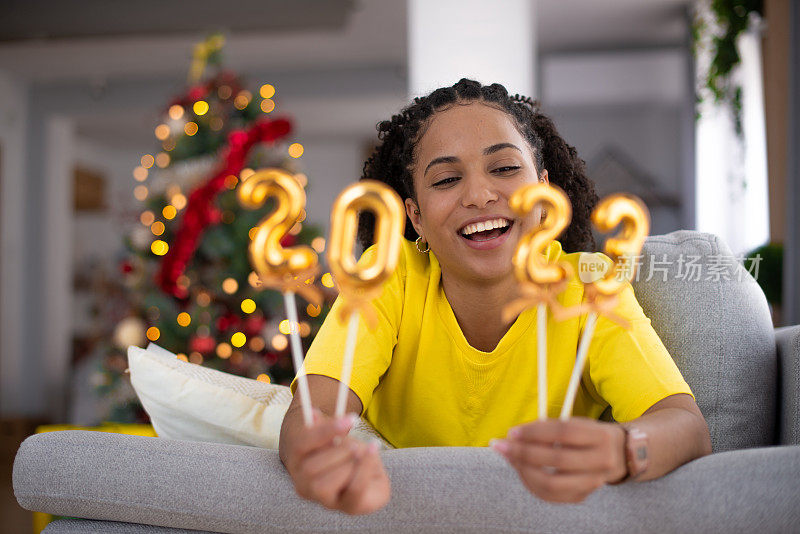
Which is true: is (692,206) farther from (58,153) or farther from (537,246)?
(58,153)

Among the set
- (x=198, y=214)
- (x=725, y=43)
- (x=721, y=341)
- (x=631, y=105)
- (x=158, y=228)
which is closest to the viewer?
Result: (x=721, y=341)

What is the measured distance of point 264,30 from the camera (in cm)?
432

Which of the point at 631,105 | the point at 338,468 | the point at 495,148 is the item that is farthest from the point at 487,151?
the point at 631,105

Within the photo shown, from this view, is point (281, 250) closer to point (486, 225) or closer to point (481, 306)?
point (486, 225)

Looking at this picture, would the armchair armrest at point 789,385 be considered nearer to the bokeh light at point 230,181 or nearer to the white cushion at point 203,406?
the white cushion at point 203,406

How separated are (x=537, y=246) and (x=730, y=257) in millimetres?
852

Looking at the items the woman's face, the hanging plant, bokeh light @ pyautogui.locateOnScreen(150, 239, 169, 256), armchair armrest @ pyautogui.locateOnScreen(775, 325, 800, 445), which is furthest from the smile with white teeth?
the hanging plant

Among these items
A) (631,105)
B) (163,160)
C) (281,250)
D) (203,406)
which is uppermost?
(631,105)

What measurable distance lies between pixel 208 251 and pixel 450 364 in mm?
1943

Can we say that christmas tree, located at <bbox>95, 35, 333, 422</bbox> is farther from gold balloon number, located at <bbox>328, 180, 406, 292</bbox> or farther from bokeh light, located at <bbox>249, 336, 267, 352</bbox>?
gold balloon number, located at <bbox>328, 180, 406, 292</bbox>

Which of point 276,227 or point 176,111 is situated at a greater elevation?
point 176,111

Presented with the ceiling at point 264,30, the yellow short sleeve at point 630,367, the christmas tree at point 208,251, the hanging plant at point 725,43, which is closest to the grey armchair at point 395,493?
the yellow short sleeve at point 630,367

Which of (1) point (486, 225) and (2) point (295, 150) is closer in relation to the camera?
(1) point (486, 225)

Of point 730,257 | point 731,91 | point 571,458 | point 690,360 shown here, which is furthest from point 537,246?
point 731,91
